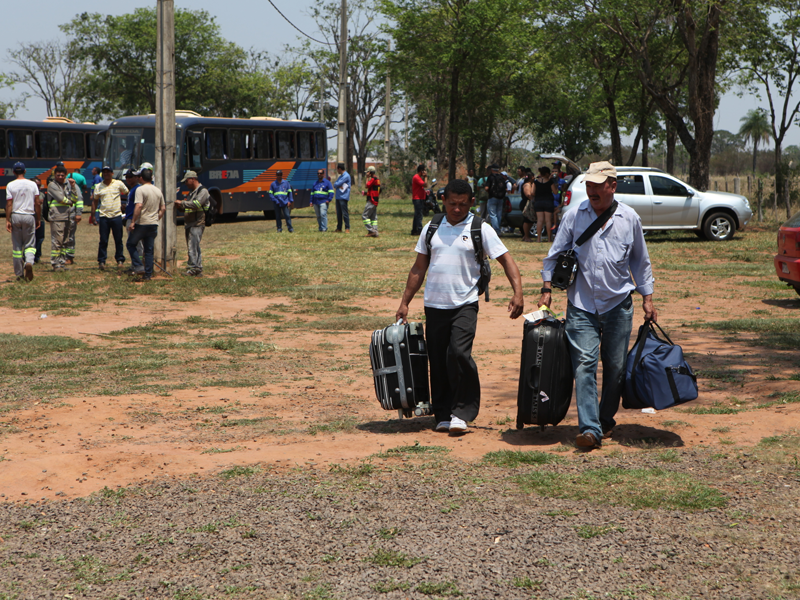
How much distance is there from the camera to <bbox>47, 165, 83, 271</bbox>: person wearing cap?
48.2 ft

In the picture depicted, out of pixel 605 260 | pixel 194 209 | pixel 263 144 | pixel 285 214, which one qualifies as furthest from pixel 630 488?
pixel 263 144

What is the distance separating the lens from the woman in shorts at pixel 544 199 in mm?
19875

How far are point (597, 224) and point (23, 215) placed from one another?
10.8 metres

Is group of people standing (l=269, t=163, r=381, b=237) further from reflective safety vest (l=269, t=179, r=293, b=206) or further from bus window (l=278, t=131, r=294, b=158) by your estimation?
bus window (l=278, t=131, r=294, b=158)

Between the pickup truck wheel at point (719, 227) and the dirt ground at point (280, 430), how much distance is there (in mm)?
12675

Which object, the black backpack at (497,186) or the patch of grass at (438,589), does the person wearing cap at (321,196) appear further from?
the patch of grass at (438,589)

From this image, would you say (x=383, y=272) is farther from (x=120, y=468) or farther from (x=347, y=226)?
(x=120, y=468)

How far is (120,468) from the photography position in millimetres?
5121

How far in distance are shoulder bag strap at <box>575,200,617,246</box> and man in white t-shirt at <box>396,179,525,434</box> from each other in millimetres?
558

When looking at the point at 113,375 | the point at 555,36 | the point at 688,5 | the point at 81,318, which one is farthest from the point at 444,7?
the point at 113,375

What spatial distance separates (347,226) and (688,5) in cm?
1012

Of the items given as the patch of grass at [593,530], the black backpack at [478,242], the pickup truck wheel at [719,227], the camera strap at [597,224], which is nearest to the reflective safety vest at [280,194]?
the pickup truck wheel at [719,227]

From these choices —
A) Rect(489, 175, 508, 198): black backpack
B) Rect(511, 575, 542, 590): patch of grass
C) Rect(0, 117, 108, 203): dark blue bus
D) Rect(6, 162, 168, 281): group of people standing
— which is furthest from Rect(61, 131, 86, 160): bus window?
Rect(511, 575, 542, 590): patch of grass

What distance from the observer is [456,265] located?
5.72 metres
